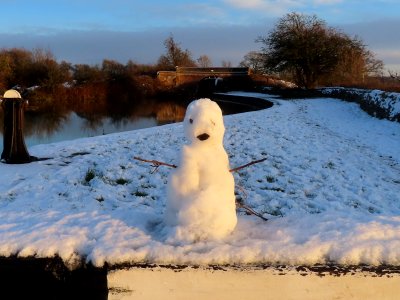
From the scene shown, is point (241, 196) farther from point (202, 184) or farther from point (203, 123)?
point (203, 123)

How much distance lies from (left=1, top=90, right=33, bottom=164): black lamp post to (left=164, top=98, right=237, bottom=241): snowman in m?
5.48

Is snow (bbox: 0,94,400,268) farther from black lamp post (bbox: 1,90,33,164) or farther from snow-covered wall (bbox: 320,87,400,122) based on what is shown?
snow-covered wall (bbox: 320,87,400,122)

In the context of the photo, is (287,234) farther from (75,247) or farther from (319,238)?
(75,247)

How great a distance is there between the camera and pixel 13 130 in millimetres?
7574

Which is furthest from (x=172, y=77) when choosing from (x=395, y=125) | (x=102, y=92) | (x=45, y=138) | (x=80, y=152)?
(x=80, y=152)

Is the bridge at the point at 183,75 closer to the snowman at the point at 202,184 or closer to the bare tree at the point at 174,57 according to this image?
the bare tree at the point at 174,57

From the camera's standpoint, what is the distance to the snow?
109 inches

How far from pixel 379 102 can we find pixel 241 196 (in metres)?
12.5

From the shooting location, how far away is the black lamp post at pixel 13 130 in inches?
294

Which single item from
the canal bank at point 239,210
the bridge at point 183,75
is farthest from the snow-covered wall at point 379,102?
the bridge at point 183,75

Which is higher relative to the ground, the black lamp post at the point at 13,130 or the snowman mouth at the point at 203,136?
the snowman mouth at the point at 203,136

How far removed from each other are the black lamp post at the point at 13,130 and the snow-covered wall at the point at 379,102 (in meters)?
11.3

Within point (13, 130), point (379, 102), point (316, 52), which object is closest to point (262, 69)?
point (316, 52)

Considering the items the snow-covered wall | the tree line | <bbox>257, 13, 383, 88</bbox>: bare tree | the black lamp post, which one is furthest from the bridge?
the black lamp post
